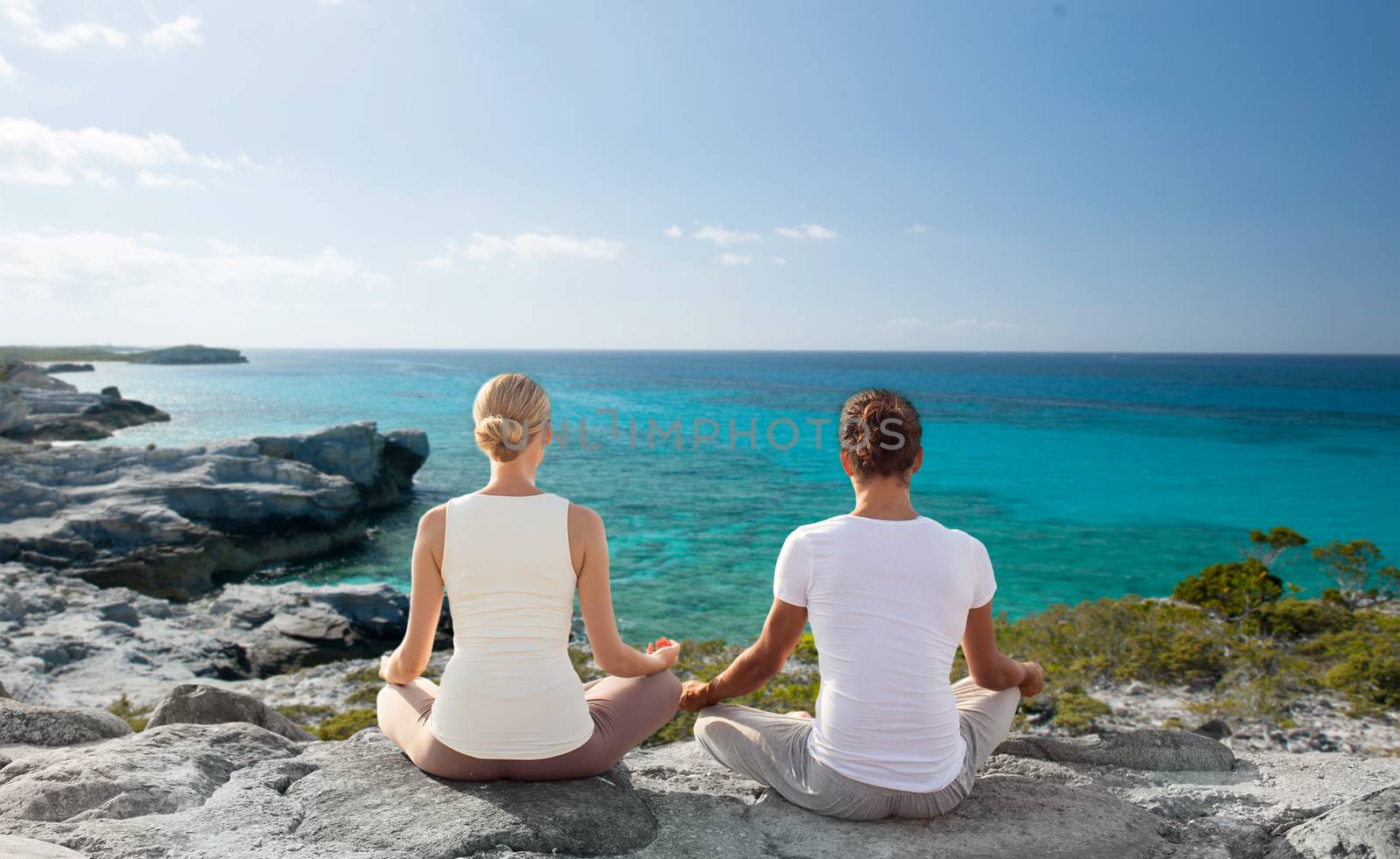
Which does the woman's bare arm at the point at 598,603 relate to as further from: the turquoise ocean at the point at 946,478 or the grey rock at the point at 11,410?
the grey rock at the point at 11,410

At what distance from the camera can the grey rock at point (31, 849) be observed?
100 inches

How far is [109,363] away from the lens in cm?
13912

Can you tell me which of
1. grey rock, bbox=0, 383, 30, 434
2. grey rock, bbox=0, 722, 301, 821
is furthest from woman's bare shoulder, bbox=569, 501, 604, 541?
grey rock, bbox=0, 383, 30, 434

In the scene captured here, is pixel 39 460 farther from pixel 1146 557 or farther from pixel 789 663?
pixel 1146 557

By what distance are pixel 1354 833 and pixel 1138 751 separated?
1.46 m

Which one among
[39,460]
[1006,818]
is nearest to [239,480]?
[39,460]

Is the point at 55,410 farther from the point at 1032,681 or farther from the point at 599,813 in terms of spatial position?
the point at 1032,681

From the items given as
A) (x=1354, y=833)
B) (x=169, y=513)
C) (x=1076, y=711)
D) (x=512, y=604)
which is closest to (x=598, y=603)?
(x=512, y=604)

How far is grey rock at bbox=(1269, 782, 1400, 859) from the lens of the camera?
2.83 meters

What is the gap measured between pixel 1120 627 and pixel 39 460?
89.1 ft

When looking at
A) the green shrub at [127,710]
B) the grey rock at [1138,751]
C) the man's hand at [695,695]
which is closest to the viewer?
the man's hand at [695,695]

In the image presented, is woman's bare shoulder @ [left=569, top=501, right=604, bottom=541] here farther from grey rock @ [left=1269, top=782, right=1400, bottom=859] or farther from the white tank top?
grey rock @ [left=1269, top=782, right=1400, bottom=859]

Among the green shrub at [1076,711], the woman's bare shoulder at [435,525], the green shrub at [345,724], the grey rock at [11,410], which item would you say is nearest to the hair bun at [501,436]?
the woman's bare shoulder at [435,525]

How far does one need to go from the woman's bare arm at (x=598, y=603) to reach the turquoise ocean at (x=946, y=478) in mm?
11443
